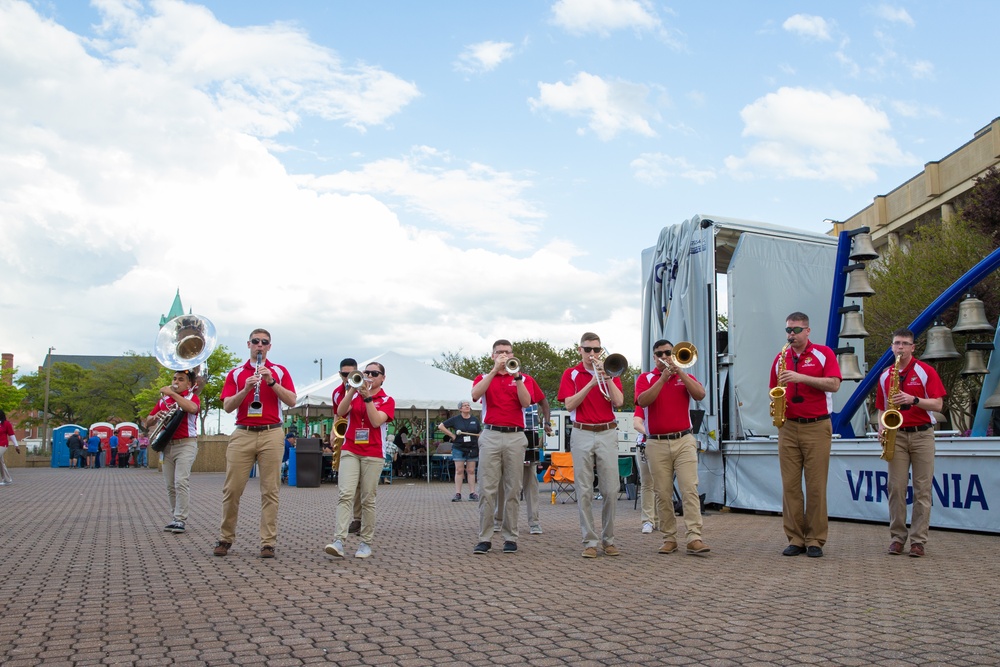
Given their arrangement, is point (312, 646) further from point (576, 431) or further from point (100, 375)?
point (100, 375)

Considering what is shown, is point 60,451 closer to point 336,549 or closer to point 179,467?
point 179,467

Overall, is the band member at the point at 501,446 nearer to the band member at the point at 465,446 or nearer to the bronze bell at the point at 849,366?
the bronze bell at the point at 849,366

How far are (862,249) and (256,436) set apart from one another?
8.02 metres

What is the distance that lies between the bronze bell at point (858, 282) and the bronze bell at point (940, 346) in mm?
1256

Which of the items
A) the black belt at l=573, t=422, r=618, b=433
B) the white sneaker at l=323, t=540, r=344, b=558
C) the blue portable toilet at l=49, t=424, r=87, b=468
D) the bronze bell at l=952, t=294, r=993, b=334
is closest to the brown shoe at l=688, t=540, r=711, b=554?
the black belt at l=573, t=422, r=618, b=433

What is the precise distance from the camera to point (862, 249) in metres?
11.8

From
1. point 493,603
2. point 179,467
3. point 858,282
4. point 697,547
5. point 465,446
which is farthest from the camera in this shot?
point 465,446

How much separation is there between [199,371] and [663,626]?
676cm

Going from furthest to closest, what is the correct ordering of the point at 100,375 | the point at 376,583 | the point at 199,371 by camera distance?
the point at 100,375 < the point at 199,371 < the point at 376,583

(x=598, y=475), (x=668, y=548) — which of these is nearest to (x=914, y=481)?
(x=668, y=548)

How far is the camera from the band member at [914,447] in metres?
8.00

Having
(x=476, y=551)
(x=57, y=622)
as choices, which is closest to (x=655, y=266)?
(x=476, y=551)

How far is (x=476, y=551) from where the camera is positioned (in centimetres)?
834

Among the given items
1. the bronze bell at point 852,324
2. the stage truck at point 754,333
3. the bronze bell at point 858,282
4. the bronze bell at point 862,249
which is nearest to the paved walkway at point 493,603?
the stage truck at point 754,333
